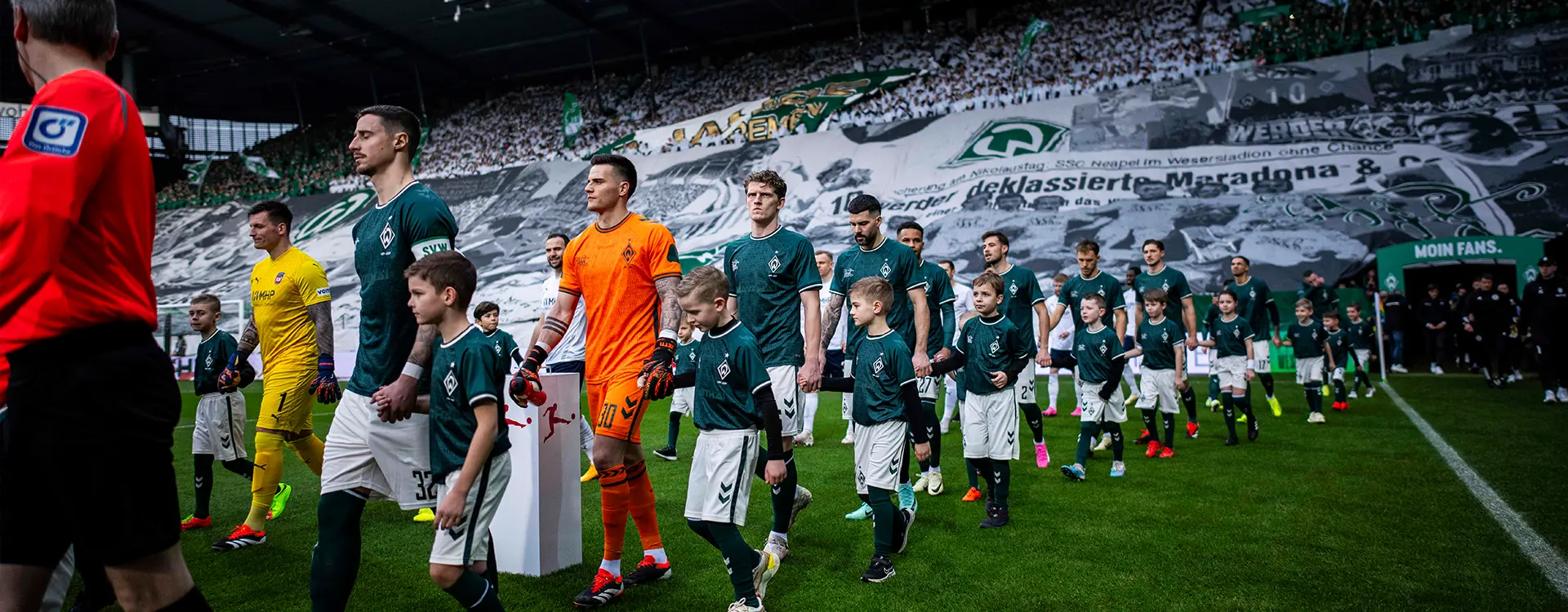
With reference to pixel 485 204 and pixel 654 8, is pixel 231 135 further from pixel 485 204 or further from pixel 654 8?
pixel 654 8

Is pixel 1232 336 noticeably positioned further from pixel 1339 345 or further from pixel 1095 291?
pixel 1339 345

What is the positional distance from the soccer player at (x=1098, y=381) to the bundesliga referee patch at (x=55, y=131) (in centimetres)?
701

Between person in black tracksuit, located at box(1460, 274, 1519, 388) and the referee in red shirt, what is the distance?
1852 cm

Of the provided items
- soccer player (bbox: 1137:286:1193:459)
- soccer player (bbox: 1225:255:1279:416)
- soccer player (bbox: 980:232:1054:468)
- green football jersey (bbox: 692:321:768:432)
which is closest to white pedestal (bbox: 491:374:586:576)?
green football jersey (bbox: 692:321:768:432)

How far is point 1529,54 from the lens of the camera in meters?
20.5

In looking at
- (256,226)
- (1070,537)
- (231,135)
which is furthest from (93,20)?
(231,135)

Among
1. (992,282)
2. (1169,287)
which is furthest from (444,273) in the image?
(1169,287)

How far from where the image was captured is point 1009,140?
79.4 feet

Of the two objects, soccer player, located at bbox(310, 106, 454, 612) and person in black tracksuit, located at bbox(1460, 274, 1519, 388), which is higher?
soccer player, located at bbox(310, 106, 454, 612)

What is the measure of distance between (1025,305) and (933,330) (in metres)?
2.06

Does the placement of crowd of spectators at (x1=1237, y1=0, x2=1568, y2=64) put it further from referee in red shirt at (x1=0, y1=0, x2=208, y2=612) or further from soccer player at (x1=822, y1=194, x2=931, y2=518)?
referee in red shirt at (x1=0, y1=0, x2=208, y2=612)

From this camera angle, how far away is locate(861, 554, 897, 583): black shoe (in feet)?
15.1

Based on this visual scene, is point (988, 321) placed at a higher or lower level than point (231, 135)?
lower

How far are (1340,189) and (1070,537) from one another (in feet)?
61.7
